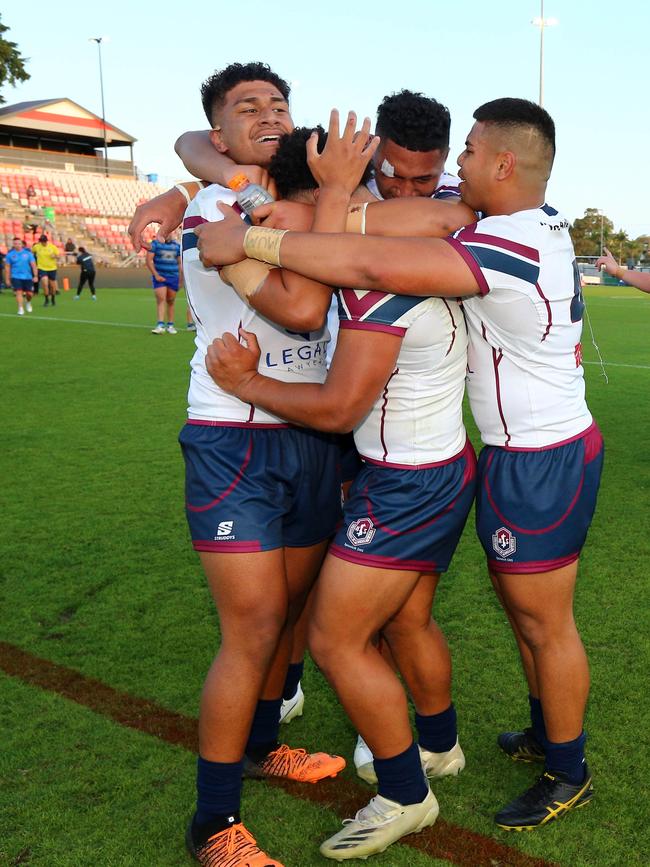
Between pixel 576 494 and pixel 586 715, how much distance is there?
115 cm

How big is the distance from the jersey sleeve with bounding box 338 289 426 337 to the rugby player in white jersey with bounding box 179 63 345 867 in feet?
1.15

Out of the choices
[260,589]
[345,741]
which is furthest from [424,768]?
[260,589]

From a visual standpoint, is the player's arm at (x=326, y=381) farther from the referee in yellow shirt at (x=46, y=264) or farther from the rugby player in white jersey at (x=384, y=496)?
the referee in yellow shirt at (x=46, y=264)

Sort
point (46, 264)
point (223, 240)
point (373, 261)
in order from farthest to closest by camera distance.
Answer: point (46, 264) < point (223, 240) < point (373, 261)

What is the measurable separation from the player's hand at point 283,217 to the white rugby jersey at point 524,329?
429 millimetres

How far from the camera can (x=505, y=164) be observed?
99.2 inches

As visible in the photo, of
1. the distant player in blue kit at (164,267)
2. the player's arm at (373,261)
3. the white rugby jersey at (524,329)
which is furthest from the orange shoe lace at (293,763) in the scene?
the distant player in blue kit at (164,267)

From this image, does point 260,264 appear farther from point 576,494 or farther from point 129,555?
point 129,555

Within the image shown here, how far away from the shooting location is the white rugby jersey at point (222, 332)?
2.70 metres

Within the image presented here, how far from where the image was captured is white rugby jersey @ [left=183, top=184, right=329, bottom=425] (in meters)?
2.70

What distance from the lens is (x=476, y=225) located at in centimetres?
248

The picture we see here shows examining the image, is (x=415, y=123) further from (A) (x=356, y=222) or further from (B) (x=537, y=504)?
(B) (x=537, y=504)

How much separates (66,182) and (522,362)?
2278 inches

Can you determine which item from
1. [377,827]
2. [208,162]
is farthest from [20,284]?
[377,827]
